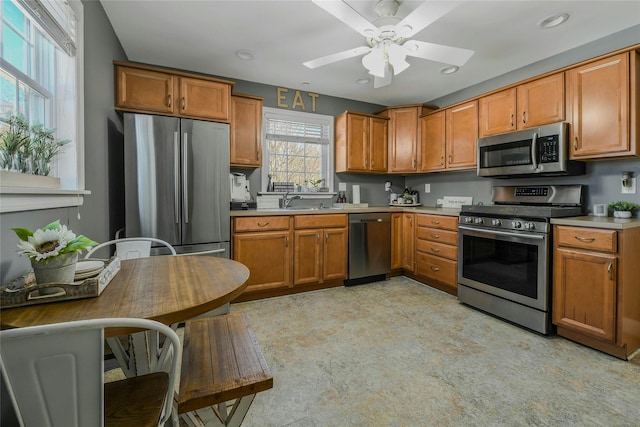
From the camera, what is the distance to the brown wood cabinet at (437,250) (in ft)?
10.8

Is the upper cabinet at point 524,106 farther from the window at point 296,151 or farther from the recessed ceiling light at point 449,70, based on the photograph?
the window at point 296,151

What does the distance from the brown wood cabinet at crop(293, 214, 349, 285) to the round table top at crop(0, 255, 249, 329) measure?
6.43ft

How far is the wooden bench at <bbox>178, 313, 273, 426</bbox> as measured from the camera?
36.6 inches

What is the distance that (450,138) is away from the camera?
3.69 meters

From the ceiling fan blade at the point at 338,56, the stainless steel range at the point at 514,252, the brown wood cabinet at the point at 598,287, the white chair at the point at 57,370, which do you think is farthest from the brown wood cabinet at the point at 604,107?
the white chair at the point at 57,370

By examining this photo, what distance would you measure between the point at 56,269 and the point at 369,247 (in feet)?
10.4

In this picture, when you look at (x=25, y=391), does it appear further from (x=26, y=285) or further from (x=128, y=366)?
(x=128, y=366)

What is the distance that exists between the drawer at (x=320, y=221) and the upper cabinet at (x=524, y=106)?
184 cm

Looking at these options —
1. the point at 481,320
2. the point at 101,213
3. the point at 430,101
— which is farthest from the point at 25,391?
the point at 430,101

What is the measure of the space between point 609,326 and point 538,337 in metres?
0.46

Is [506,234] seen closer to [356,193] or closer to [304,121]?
[356,193]

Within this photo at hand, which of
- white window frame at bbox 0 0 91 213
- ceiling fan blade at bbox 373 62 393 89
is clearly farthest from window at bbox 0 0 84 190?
ceiling fan blade at bbox 373 62 393 89

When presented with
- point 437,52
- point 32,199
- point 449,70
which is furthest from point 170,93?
point 449,70

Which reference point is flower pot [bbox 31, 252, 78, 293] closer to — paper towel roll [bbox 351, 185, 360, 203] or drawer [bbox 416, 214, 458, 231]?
drawer [bbox 416, 214, 458, 231]
